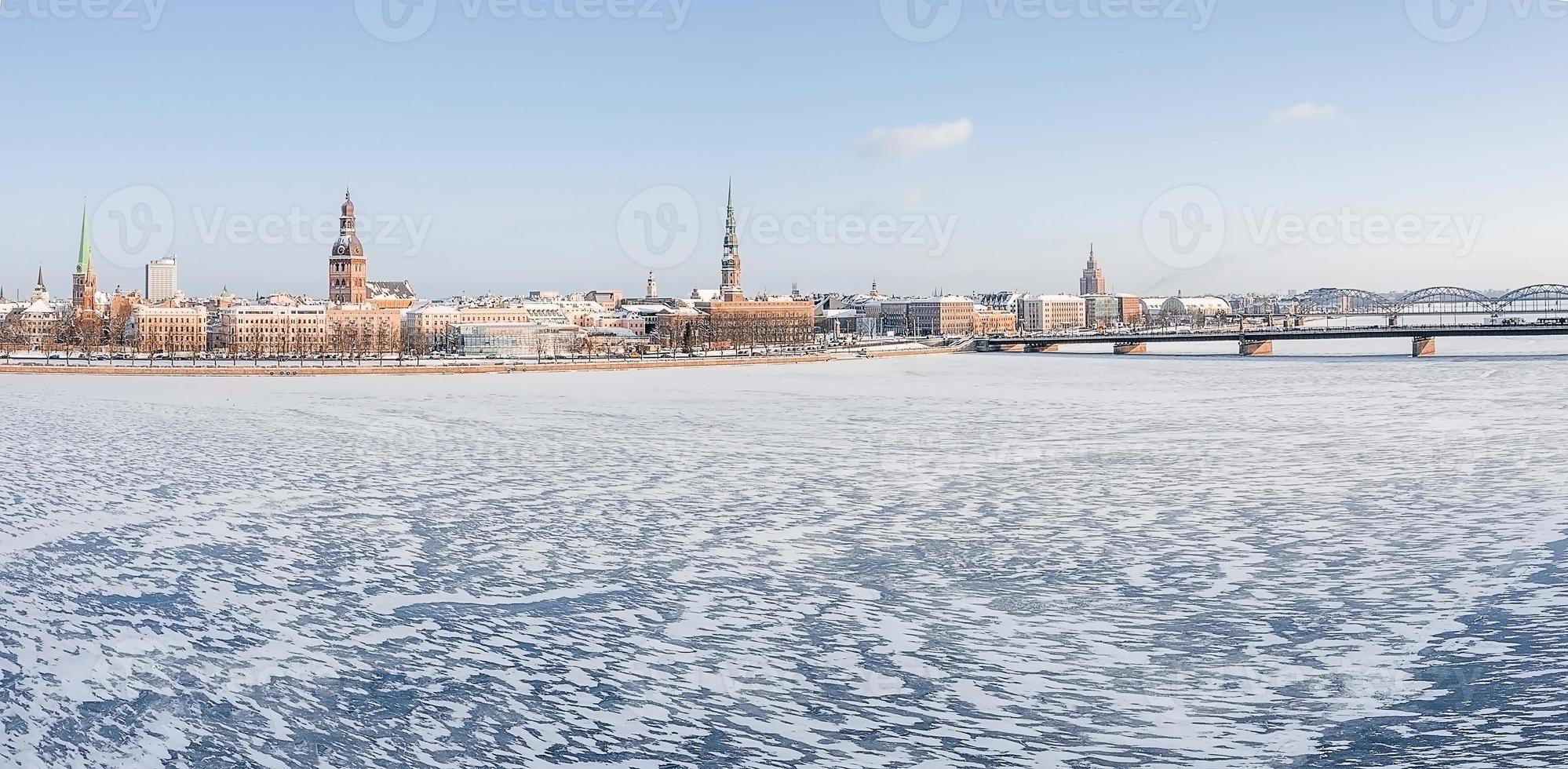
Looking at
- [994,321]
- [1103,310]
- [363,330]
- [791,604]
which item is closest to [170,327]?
[363,330]

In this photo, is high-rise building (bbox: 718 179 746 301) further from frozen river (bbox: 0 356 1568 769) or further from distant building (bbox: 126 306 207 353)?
frozen river (bbox: 0 356 1568 769)

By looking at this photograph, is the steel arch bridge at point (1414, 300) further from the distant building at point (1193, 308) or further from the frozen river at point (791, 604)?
the frozen river at point (791, 604)

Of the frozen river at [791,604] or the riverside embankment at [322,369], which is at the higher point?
the riverside embankment at [322,369]

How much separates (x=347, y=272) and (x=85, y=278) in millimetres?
19606

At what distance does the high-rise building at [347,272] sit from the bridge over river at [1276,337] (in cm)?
4196

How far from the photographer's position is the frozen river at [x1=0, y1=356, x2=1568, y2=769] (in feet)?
15.8

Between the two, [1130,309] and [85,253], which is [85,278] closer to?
[85,253]

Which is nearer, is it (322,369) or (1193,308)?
(322,369)

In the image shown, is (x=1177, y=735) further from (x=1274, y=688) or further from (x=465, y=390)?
(x=465, y=390)

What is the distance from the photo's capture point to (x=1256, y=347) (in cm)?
5472

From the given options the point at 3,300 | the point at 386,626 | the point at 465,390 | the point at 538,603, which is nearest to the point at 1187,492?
the point at 538,603

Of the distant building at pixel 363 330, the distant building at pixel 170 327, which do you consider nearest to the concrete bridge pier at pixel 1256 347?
the distant building at pixel 363 330

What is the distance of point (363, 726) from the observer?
4.99 metres

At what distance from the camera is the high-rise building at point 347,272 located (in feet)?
277
